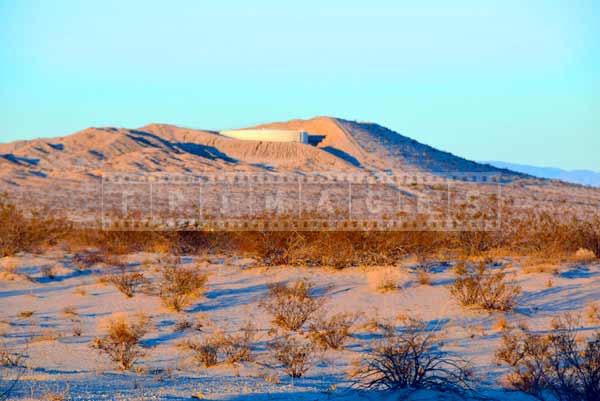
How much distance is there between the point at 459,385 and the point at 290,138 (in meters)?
40.2

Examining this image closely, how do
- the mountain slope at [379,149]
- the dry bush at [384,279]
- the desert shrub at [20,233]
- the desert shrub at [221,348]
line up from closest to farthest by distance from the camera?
1. the desert shrub at [221,348]
2. the dry bush at [384,279]
3. the desert shrub at [20,233]
4. the mountain slope at [379,149]

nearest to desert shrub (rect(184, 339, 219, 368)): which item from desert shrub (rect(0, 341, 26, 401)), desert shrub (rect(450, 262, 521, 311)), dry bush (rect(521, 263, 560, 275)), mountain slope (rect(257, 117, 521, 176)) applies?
desert shrub (rect(0, 341, 26, 401))

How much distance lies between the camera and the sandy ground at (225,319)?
5094 mm

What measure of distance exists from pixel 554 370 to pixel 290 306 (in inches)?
132

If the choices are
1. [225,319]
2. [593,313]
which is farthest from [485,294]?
[225,319]

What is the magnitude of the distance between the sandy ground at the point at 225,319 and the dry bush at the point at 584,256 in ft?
1.15

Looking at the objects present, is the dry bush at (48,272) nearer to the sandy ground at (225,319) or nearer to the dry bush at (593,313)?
the sandy ground at (225,319)

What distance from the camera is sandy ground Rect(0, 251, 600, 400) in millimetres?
5094

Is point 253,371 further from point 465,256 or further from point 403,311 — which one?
point 465,256

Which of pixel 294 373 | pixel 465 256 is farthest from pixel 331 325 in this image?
pixel 465 256

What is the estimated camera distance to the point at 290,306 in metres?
7.70

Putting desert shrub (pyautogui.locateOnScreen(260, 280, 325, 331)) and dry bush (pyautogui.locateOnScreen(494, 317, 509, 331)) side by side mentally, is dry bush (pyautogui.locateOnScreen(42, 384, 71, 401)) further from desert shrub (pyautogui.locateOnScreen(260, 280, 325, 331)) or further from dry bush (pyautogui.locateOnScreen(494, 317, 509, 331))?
dry bush (pyautogui.locateOnScreen(494, 317, 509, 331))

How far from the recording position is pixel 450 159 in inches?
1802

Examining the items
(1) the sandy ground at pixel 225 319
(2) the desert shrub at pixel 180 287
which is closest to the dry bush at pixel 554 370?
(1) the sandy ground at pixel 225 319
